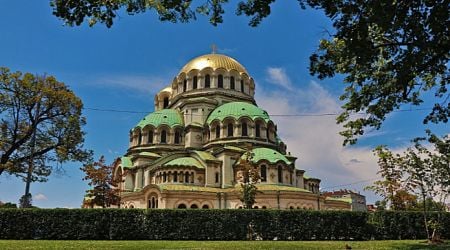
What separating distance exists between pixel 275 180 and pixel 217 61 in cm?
2272

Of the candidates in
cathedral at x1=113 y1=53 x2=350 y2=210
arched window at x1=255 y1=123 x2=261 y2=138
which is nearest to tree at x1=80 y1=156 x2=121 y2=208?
cathedral at x1=113 y1=53 x2=350 y2=210

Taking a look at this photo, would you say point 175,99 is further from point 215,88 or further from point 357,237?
point 357,237

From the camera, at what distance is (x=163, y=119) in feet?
175

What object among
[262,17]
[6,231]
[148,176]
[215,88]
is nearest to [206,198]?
[148,176]

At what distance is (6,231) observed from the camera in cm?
2292

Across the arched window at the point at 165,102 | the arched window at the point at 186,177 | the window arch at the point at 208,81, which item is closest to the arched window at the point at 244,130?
the arched window at the point at 186,177

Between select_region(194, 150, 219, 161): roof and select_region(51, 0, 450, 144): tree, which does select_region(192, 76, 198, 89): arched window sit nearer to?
select_region(194, 150, 219, 161): roof

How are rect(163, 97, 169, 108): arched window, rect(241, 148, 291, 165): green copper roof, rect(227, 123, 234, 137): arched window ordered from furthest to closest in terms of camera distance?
rect(163, 97, 169, 108): arched window, rect(227, 123, 234, 137): arched window, rect(241, 148, 291, 165): green copper roof

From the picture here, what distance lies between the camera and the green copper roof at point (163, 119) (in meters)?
52.9

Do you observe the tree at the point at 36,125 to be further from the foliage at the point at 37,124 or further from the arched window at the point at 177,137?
the arched window at the point at 177,137

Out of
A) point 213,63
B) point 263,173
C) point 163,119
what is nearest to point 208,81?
point 213,63

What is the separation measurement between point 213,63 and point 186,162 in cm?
1907

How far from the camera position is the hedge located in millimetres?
23391

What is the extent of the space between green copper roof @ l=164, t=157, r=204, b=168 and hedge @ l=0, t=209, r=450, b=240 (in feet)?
65.9
